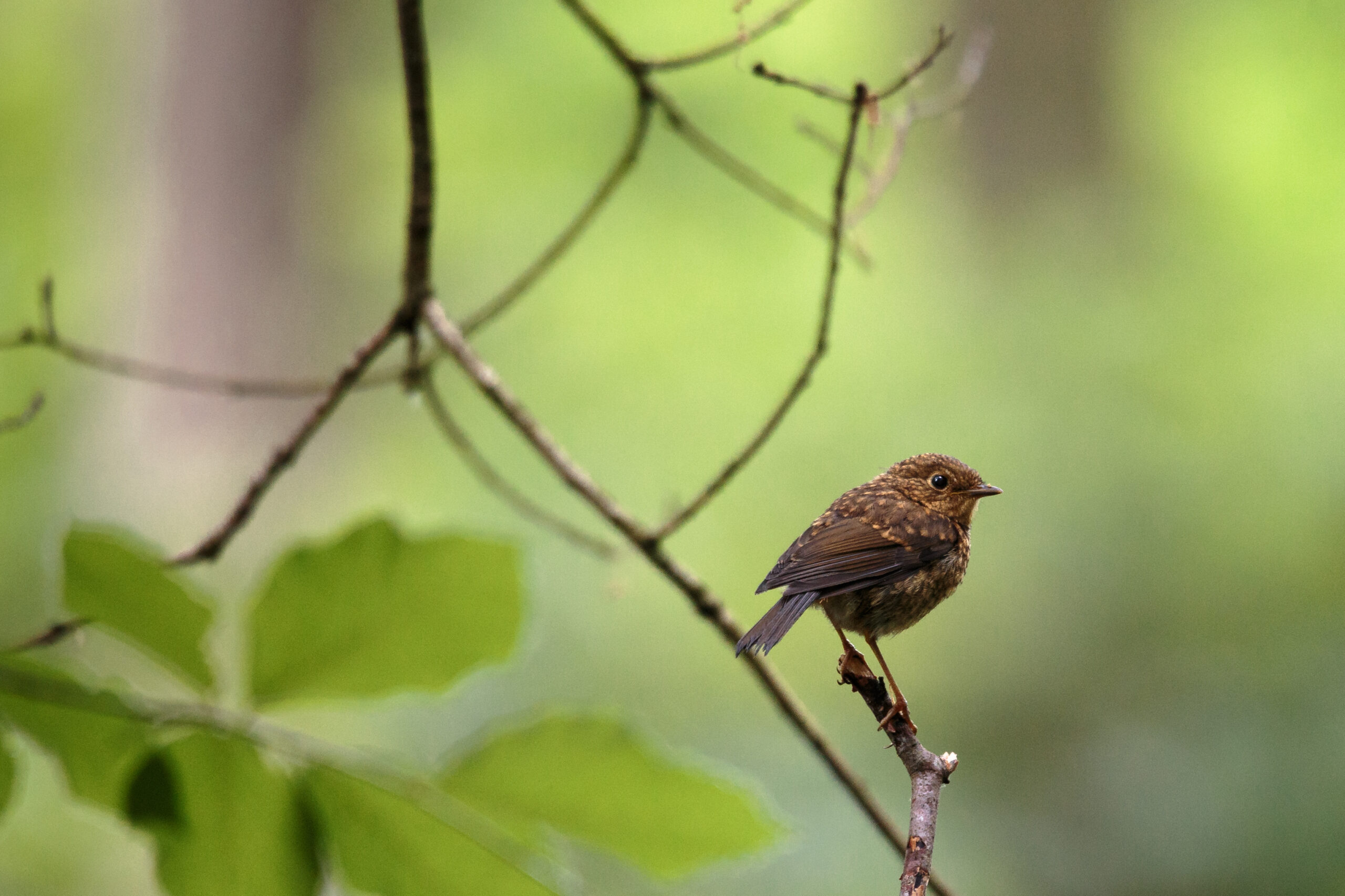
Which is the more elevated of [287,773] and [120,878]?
[120,878]

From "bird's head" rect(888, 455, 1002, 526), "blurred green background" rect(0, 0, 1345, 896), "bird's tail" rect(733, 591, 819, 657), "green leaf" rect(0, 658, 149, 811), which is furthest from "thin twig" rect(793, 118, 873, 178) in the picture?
"blurred green background" rect(0, 0, 1345, 896)

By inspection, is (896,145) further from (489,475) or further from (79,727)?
(79,727)

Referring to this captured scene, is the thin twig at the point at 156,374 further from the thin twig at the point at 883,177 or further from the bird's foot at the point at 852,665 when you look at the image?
the bird's foot at the point at 852,665

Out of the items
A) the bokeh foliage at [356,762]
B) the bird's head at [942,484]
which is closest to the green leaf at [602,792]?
the bokeh foliage at [356,762]

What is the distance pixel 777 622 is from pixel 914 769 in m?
0.14

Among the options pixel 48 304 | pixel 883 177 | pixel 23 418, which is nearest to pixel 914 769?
pixel 883 177

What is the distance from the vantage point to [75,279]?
6641mm

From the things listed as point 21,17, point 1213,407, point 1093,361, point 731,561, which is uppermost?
point 21,17

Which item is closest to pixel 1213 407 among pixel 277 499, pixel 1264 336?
pixel 1264 336

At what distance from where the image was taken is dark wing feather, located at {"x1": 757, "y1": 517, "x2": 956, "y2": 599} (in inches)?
34.3

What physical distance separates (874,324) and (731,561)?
1.30m

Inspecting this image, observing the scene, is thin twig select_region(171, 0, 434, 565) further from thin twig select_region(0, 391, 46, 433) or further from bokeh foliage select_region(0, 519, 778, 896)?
bokeh foliage select_region(0, 519, 778, 896)

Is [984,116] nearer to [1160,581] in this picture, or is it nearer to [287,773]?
[1160,581]

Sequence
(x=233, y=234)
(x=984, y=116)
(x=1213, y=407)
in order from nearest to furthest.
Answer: (x=1213, y=407), (x=984, y=116), (x=233, y=234)
